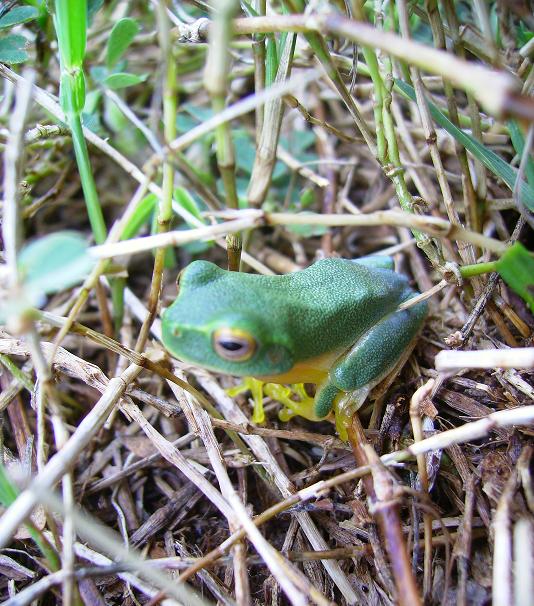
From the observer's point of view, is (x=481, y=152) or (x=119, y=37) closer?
(x=481, y=152)

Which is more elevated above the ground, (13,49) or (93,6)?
(93,6)

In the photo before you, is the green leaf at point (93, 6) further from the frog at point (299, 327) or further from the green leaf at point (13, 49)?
the frog at point (299, 327)

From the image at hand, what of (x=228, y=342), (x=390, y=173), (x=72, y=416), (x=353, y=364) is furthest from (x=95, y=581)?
(x=390, y=173)

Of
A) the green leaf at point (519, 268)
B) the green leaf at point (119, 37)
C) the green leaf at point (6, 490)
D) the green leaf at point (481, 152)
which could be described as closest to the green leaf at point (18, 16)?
the green leaf at point (119, 37)

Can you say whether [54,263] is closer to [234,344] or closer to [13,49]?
[234,344]

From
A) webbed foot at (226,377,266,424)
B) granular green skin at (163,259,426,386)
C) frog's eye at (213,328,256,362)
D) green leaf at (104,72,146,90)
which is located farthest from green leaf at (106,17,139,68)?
webbed foot at (226,377,266,424)

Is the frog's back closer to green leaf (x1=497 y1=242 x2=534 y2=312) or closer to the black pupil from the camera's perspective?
the black pupil

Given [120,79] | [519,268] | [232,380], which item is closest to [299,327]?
[232,380]
